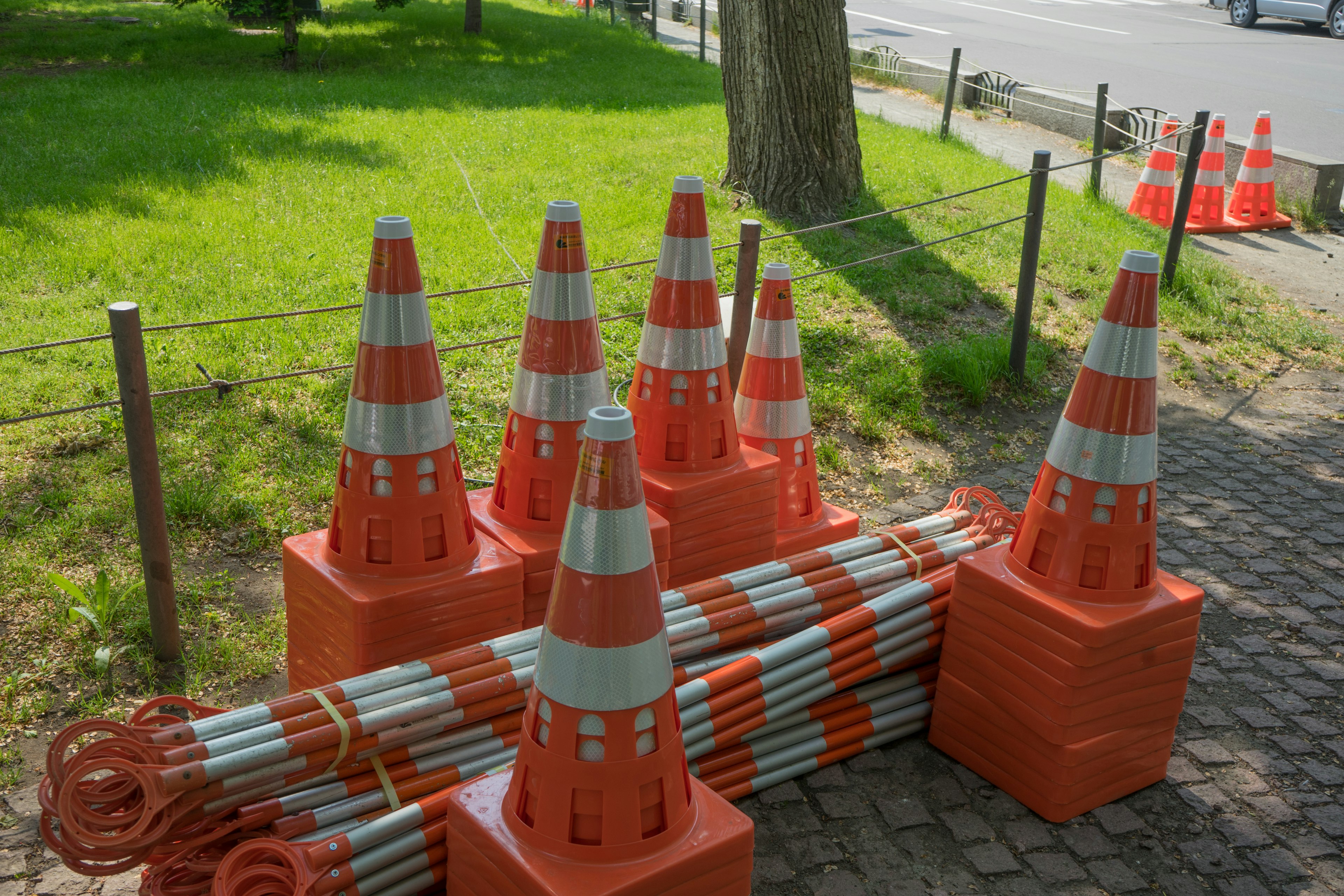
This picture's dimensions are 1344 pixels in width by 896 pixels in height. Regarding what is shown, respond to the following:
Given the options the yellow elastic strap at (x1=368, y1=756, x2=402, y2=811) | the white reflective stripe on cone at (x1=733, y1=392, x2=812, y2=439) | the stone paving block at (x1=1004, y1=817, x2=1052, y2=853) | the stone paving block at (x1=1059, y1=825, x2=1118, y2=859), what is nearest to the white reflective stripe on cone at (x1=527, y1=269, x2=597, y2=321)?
the white reflective stripe on cone at (x1=733, y1=392, x2=812, y2=439)

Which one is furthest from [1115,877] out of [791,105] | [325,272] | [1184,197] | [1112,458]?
[791,105]

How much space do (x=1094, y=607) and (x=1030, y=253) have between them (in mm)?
4015

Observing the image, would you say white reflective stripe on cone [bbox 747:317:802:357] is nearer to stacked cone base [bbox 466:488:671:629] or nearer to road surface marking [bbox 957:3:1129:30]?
stacked cone base [bbox 466:488:671:629]

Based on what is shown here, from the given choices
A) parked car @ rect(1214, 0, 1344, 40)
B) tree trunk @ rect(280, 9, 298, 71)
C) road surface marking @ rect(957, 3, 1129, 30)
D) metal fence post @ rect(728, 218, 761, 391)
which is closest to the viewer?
metal fence post @ rect(728, 218, 761, 391)

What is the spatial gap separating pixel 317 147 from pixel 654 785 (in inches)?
377

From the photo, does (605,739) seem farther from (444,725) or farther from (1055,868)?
(1055,868)

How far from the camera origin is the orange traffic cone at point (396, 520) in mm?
3205

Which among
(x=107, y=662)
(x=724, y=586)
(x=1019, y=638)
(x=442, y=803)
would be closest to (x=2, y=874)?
(x=107, y=662)

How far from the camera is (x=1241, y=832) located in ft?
11.4

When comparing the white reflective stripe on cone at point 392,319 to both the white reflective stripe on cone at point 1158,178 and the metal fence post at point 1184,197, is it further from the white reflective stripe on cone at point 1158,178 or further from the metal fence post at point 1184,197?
the white reflective stripe on cone at point 1158,178

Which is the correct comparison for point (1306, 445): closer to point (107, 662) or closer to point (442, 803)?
point (442, 803)

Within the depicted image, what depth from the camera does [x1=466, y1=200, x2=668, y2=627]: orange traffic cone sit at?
3.53 metres

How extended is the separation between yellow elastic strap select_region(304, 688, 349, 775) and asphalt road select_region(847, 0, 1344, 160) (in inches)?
512

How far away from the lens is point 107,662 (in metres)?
3.99
